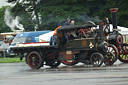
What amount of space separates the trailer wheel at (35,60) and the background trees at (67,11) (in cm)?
2396

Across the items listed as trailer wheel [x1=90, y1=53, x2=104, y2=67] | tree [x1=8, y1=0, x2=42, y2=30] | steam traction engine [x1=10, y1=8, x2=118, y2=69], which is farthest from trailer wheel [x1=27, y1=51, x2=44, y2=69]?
tree [x1=8, y1=0, x2=42, y2=30]

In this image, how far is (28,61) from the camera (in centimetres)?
1994

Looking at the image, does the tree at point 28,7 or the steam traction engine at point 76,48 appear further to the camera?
the tree at point 28,7

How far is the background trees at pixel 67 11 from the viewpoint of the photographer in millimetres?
44219

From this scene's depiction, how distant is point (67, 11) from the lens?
152ft

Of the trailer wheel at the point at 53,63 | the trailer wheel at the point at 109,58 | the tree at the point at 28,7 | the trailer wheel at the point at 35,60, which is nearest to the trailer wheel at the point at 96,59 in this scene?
the trailer wheel at the point at 109,58

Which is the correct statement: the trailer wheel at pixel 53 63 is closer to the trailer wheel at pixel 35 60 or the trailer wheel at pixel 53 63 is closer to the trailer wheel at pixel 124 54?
the trailer wheel at pixel 35 60

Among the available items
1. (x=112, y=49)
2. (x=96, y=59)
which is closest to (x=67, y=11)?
(x=112, y=49)

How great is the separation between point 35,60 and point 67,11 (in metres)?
27.1

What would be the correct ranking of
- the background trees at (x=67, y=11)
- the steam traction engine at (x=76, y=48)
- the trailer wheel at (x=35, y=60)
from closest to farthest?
the steam traction engine at (x=76, y=48)
the trailer wheel at (x=35, y=60)
the background trees at (x=67, y=11)

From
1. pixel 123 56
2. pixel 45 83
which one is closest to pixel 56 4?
pixel 123 56

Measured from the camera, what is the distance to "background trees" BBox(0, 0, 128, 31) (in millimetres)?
44219

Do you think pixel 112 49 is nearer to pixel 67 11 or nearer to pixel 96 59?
pixel 96 59

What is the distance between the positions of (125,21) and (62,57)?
2452cm
